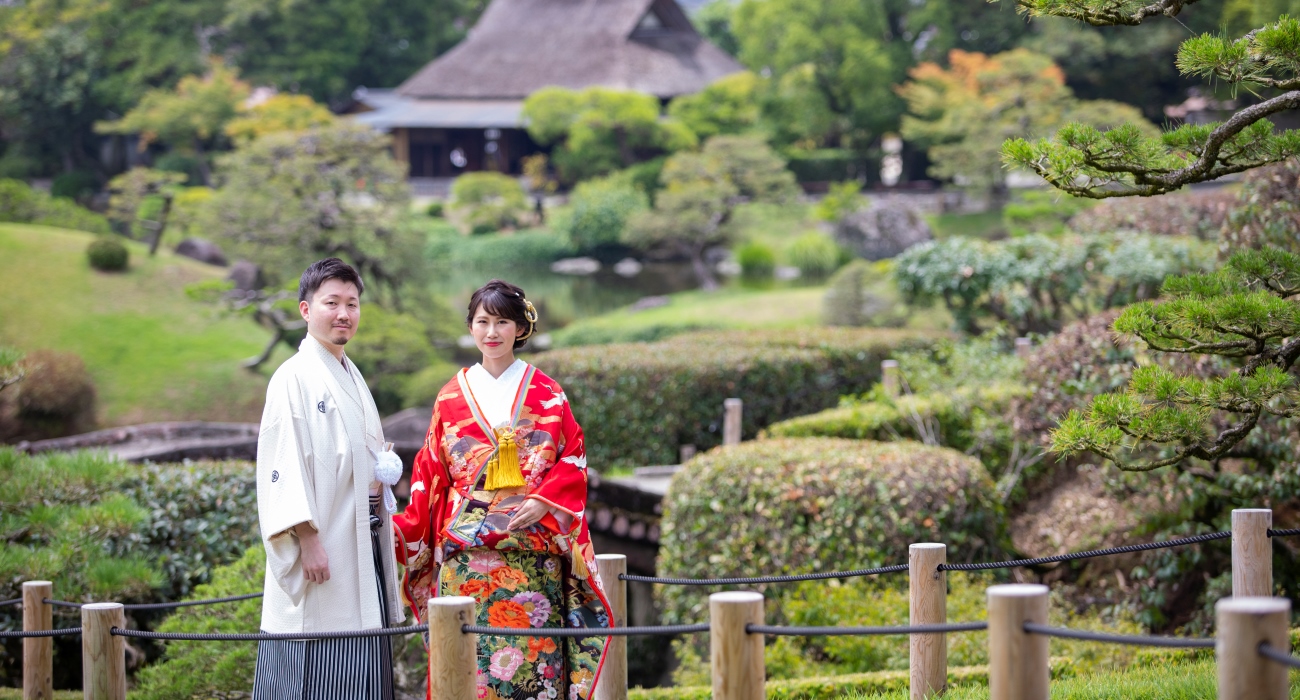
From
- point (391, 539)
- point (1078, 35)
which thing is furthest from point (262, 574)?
point (1078, 35)

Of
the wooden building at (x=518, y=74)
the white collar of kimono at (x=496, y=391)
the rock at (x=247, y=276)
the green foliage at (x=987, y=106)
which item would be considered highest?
the wooden building at (x=518, y=74)

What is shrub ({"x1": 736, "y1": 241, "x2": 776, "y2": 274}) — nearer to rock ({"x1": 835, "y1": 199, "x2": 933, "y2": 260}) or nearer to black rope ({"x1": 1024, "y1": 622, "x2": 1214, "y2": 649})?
rock ({"x1": 835, "y1": 199, "x2": 933, "y2": 260})

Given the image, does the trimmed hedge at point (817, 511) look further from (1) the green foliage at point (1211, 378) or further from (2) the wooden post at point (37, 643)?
(2) the wooden post at point (37, 643)

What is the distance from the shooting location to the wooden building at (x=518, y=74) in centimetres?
3117

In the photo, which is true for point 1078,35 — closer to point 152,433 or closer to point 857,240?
point 857,240

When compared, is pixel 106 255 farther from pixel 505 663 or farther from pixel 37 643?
pixel 505 663

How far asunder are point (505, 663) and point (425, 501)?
0.59 m

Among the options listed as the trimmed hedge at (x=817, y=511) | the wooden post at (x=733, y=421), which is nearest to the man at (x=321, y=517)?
the trimmed hedge at (x=817, y=511)

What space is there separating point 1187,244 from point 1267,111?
8319mm

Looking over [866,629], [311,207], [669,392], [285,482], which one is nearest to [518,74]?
[311,207]

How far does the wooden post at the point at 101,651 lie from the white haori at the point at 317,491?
57 centimetres

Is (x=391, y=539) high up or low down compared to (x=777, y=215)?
down

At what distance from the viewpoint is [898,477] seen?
6.21 meters

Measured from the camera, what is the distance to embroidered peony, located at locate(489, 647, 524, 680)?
366 centimetres
